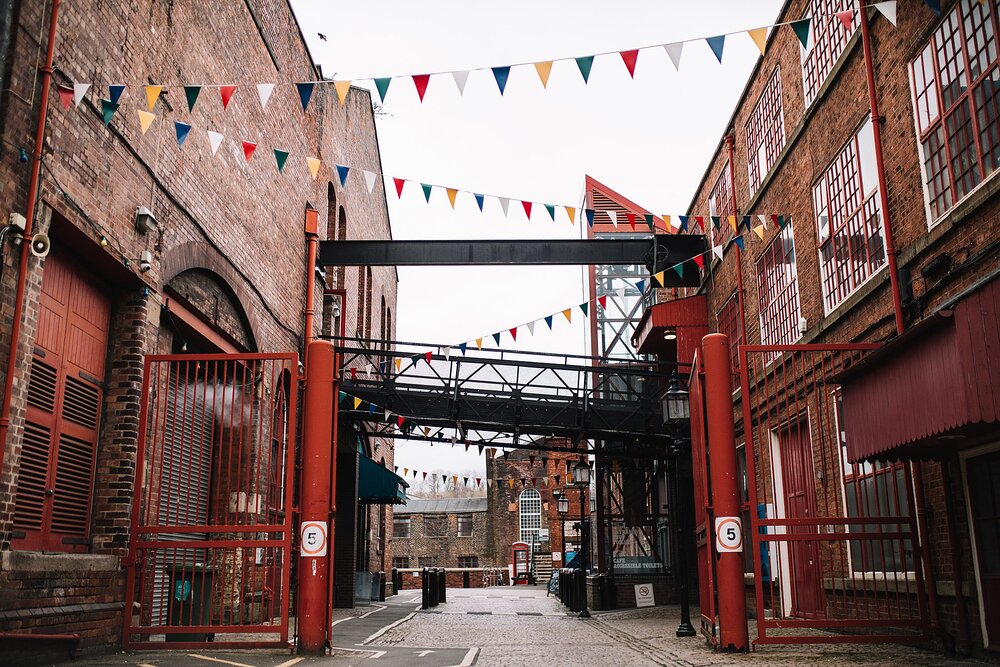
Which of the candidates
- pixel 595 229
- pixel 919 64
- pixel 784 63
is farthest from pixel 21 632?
pixel 595 229

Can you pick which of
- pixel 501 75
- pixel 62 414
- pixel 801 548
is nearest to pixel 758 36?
pixel 501 75

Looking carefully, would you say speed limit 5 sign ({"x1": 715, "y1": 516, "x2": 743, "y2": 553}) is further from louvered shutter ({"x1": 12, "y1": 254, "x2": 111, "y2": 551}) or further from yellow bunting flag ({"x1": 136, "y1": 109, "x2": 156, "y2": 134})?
yellow bunting flag ({"x1": 136, "y1": 109, "x2": 156, "y2": 134})

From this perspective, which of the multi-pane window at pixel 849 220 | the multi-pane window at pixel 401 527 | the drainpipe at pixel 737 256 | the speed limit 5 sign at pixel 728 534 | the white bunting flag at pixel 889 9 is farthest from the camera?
the multi-pane window at pixel 401 527

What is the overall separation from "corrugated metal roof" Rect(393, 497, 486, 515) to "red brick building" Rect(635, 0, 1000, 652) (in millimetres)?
44953

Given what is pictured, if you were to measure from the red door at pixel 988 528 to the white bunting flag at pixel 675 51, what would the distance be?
468 centimetres

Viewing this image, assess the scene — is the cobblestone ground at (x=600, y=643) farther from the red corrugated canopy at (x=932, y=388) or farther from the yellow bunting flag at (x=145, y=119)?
the yellow bunting flag at (x=145, y=119)

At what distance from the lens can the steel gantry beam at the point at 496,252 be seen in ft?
57.4

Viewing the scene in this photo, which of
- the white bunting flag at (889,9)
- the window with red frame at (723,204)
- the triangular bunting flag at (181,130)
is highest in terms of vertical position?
the window with red frame at (723,204)

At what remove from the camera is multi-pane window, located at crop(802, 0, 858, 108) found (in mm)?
11273

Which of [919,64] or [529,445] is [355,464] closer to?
[529,445]

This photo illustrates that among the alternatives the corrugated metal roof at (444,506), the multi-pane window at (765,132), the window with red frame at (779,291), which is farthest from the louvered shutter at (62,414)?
the corrugated metal roof at (444,506)

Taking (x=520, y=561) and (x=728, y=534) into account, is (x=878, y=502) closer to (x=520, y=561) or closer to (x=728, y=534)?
(x=728, y=534)

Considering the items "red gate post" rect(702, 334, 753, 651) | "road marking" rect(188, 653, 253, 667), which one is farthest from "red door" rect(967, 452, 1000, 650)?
"road marking" rect(188, 653, 253, 667)

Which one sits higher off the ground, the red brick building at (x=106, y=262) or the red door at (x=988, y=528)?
the red brick building at (x=106, y=262)
